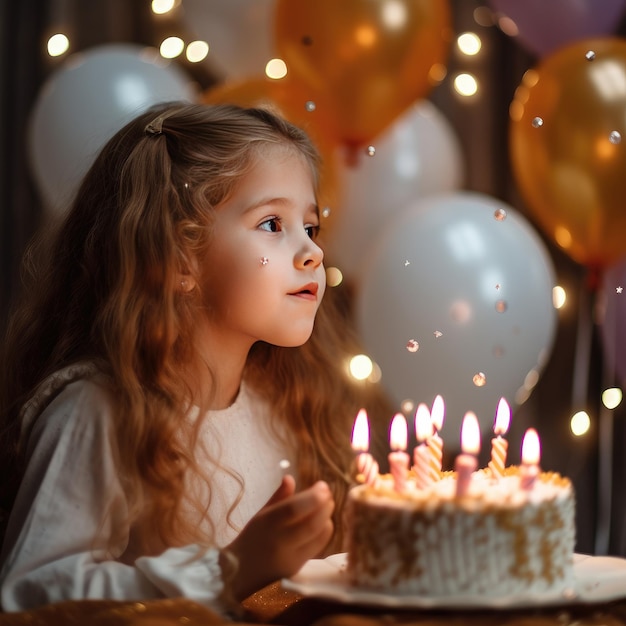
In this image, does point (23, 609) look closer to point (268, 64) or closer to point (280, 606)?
point (280, 606)

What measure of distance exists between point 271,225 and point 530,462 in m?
0.49

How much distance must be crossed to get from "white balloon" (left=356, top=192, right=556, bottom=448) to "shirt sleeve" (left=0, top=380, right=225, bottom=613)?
940 millimetres

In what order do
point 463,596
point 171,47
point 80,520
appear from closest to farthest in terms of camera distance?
point 463,596, point 80,520, point 171,47

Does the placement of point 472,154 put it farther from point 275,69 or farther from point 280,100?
point 280,100

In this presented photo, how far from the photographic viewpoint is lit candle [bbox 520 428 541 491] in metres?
1.01

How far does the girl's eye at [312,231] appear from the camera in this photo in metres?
1.43

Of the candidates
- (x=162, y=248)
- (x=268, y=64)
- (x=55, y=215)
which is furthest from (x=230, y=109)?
(x=268, y=64)

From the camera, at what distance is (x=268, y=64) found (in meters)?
2.24

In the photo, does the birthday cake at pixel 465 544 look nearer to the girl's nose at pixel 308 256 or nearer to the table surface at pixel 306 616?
the table surface at pixel 306 616

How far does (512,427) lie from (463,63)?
3.57ft

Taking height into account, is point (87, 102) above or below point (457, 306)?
above

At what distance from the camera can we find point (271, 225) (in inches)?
52.6

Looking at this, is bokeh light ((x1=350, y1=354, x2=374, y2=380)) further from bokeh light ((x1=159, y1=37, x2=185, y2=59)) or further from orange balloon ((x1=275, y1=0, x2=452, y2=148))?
bokeh light ((x1=159, y1=37, x2=185, y2=59))

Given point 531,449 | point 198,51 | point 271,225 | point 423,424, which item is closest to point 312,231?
point 271,225
